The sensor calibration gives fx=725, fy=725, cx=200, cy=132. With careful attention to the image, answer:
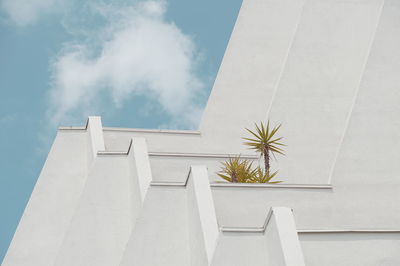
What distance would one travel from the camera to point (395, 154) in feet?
50.1

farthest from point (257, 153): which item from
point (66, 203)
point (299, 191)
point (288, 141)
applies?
point (66, 203)

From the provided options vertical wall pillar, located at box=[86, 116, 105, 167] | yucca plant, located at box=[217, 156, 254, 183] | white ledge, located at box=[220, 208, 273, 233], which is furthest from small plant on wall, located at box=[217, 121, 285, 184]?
white ledge, located at box=[220, 208, 273, 233]

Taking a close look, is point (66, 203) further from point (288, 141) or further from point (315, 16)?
point (315, 16)

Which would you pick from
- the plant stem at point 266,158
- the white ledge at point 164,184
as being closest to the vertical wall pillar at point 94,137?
the white ledge at point 164,184

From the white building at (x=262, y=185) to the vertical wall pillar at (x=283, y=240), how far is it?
0.07 feet

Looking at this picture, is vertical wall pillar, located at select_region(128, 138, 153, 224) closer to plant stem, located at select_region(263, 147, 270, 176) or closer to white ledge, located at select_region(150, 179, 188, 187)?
white ledge, located at select_region(150, 179, 188, 187)

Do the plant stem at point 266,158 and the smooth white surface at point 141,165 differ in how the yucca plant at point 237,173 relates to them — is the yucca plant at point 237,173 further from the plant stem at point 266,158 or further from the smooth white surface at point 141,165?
the smooth white surface at point 141,165

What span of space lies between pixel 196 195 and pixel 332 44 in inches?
321

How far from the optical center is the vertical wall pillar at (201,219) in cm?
1212

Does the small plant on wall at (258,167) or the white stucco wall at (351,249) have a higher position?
the small plant on wall at (258,167)

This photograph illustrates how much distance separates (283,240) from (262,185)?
3392 millimetres

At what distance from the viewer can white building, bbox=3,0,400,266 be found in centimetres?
1213

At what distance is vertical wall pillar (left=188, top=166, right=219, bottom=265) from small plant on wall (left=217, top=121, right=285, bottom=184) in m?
2.31

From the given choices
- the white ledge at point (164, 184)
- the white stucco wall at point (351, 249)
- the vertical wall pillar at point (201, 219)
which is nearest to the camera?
the white stucco wall at point (351, 249)
